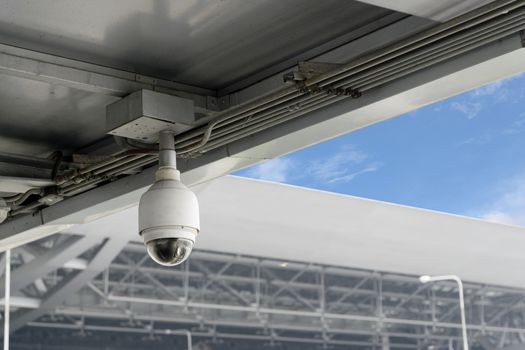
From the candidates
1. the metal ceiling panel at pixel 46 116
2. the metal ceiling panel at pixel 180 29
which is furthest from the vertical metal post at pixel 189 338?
the metal ceiling panel at pixel 180 29

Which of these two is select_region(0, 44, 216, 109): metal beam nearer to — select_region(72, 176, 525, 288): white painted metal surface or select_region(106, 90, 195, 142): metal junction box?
select_region(106, 90, 195, 142): metal junction box

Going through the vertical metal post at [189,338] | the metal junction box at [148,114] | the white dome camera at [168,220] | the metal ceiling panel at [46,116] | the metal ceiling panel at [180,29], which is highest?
the vertical metal post at [189,338]

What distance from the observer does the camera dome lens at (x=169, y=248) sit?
13.5 ft

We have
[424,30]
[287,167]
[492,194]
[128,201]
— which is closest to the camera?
[424,30]

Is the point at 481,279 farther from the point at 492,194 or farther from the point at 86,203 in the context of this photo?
the point at 86,203

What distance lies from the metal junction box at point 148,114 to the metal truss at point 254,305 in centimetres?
1683

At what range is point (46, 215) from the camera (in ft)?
18.4

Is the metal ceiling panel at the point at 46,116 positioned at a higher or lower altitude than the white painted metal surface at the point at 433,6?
higher

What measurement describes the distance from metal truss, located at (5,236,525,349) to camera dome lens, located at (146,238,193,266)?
667 inches

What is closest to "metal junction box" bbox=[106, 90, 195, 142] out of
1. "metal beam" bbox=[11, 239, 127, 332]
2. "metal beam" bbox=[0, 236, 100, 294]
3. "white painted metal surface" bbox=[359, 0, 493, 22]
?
"white painted metal surface" bbox=[359, 0, 493, 22]

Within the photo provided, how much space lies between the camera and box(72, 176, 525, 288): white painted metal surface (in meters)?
21.8

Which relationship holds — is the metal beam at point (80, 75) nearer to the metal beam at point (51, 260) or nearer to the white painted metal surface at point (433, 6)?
the white painted metal surface at point (433, 6)

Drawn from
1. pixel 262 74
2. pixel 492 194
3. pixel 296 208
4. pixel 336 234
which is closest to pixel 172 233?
pixel 262 74

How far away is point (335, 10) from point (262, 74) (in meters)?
0.66
